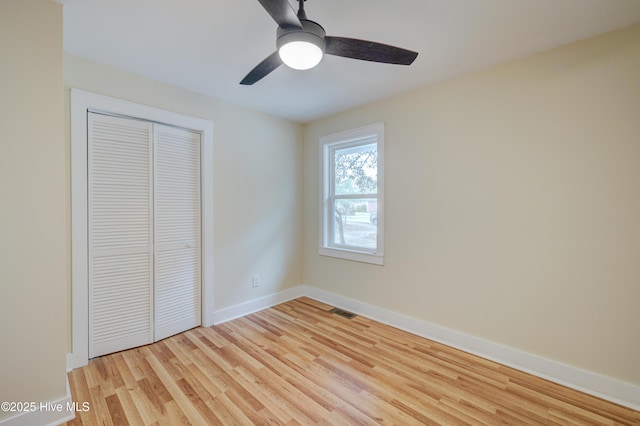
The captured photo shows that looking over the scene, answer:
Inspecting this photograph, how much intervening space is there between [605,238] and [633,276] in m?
0.27

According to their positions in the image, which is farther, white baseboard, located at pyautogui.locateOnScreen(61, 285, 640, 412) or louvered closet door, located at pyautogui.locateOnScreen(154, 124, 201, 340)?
louvered closet door, located at pyautogui.locateOnScreen(154, 124, 201, 340)

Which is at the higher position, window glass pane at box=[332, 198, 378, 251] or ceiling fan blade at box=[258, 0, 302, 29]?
ceiling fan blade at box=[258, 0, 302, 29]

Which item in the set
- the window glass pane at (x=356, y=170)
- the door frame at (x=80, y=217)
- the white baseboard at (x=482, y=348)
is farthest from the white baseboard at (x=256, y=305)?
the window glass pane at (x=356, y=170)

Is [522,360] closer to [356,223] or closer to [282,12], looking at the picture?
[356,223]

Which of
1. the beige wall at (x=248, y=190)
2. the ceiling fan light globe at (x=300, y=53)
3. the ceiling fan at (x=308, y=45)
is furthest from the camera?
the beige wall at (x=248, y=190)

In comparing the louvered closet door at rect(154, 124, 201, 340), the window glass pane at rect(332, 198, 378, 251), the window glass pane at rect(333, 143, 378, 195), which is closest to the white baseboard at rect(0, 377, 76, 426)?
the louvered closet door at rect(154, 124, 201, 340)

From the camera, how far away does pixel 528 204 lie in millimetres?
2100

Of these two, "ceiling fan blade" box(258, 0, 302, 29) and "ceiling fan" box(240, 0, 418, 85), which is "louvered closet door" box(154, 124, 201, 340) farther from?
"ceiling fan blade" box(258, 0, 302, 29)

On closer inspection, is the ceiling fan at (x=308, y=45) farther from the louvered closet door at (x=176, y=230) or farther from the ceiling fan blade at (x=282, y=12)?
the louvered closet door at (x=176, y=230)

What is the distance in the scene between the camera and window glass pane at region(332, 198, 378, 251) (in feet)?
10.4

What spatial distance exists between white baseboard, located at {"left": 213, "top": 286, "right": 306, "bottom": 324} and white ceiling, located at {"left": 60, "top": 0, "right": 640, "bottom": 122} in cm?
241

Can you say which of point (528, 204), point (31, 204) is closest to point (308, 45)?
point (31, 204)

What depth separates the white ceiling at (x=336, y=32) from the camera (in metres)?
1.57

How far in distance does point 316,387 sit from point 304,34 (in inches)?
86.7
